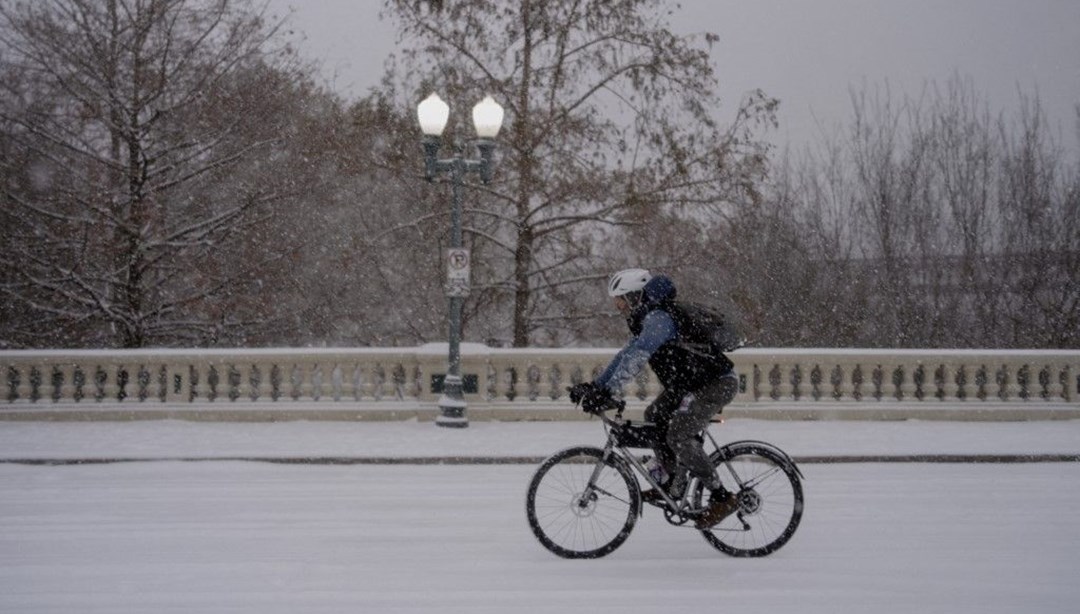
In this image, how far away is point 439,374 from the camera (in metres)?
13.3

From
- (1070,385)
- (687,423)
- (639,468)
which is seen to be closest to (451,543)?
(639,468)

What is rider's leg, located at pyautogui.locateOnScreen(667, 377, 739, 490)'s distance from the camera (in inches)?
234

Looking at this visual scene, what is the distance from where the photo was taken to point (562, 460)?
6098 millimetres

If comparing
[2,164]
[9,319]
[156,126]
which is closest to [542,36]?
[156,126]

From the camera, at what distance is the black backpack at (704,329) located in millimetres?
5840

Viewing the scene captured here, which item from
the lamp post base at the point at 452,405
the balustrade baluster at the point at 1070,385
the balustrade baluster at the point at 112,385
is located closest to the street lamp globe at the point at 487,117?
the lamp post base at the point at 452,405

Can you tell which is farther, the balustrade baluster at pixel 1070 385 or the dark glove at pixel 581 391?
the balustrade baluster at pixel 1070 385

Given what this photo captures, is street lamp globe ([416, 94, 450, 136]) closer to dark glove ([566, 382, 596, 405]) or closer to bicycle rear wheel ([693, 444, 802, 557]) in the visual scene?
dark glove ([566, 382, 596, 405])

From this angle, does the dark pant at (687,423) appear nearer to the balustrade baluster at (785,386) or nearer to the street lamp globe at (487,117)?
the street lamp globe at (487,117)

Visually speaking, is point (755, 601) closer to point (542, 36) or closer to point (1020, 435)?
point (1020, 435)

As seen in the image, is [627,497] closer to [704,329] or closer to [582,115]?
[704,329]

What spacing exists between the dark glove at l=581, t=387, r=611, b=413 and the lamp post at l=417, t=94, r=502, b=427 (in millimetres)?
6704

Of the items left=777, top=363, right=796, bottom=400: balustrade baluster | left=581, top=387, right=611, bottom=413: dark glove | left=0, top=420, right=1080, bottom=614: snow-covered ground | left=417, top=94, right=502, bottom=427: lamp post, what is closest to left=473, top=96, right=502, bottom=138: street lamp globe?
left=417, top=94, right=502, bottom=427: lamp post

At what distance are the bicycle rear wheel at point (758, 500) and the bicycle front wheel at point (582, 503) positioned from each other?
50cm
